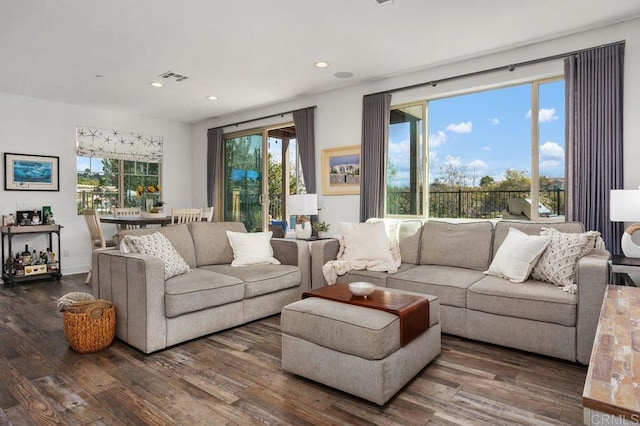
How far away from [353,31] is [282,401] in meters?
2.97

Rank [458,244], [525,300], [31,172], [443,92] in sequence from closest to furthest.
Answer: [525,300]
[458,244]
[443,92]
[31,172]

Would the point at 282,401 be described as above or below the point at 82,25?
below

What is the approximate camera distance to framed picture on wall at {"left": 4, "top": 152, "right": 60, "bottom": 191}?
5418 millimetres

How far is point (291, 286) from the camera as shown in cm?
380

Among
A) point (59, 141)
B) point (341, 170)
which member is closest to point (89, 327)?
point (341, 170)

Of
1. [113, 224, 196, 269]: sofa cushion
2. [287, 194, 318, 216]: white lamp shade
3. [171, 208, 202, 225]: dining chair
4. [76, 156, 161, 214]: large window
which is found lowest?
[113, 224, 196, 269]: sofa cushion

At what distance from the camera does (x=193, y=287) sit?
9.77 feet

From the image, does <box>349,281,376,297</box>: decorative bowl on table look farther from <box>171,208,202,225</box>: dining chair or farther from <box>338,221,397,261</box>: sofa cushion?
<box>171,208,202,225</box>: dining chair

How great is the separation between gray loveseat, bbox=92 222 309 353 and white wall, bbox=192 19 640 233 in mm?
1659

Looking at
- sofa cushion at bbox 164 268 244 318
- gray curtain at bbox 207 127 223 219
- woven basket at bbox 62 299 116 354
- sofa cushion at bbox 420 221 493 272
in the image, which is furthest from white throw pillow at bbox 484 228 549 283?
gray curtain at bbox 207 127 223 219

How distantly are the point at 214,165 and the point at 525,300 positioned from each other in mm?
5543

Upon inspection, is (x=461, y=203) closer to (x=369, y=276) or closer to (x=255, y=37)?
(x=369, y=276)

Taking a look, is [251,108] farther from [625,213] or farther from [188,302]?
[625,213]

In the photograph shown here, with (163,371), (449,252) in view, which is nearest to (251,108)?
(449,252)
